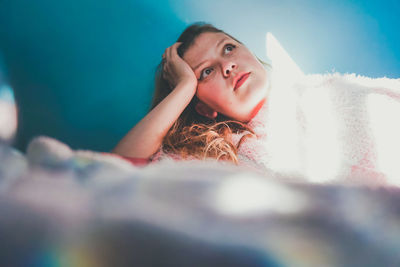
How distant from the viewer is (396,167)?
494 mm

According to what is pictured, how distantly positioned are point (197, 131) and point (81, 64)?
324mm

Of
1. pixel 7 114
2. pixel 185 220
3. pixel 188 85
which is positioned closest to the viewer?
pixel 185 220

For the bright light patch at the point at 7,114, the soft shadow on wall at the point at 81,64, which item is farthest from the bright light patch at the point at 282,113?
the bright light patch at the point at 7,114

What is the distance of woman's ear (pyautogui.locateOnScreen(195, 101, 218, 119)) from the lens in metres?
0.75

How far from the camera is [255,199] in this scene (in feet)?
0.66

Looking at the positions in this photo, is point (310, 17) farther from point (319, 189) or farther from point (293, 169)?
point (319, 189)

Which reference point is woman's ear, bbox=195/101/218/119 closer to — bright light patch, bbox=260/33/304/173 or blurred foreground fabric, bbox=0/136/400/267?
bright light patch, bbox=260/33/304/173

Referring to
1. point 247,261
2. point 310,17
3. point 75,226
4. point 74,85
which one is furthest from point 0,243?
point 310,17

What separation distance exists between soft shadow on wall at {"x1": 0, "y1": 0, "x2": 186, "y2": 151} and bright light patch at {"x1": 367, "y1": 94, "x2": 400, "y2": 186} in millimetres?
525

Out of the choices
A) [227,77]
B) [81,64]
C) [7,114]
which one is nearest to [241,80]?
[227,77]

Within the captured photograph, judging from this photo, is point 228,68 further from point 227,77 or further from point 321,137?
point 321,137

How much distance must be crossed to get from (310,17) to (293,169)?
568 mm

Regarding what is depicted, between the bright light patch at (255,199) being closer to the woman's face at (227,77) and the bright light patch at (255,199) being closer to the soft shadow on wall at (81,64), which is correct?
the soft shadow on wall at (81,64)

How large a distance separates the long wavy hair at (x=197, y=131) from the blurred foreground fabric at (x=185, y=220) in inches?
12.9
